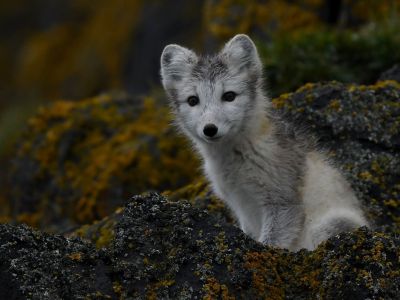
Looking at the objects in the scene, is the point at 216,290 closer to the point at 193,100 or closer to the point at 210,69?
the point at 193,100

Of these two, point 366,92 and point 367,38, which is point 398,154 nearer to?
point 366,92

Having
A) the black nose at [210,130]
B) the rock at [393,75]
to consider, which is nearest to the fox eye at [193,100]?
the black nose at [210,130]

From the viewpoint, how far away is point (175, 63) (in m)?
6.59

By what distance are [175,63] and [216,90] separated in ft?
2.15

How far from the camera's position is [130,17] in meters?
15.9

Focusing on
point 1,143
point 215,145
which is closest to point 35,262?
point 215,145

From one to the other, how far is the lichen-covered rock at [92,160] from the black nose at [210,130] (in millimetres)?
3124

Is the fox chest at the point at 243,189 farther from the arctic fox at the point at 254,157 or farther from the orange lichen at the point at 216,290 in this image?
the orange lichen at the point at 216,290

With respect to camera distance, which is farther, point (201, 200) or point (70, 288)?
point (201, 200)

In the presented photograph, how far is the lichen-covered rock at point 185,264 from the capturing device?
4.16 m

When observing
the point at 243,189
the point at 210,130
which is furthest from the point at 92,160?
the point at 210,130

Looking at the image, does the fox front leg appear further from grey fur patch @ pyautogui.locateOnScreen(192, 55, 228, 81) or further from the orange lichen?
the orange lichen

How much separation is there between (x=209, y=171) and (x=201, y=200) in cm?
65

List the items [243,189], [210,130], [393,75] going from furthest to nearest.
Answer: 1. [393,75]
2. [243,189]
3. [210,130]
